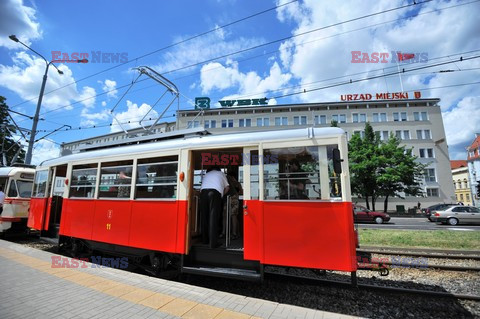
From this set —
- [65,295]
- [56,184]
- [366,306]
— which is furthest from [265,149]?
A: [56,184]

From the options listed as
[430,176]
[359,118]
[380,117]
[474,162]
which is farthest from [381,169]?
[474,162]

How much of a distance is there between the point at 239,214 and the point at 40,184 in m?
7.35

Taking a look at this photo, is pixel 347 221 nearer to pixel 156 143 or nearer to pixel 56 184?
pixel 156 143

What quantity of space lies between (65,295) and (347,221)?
4.44 m

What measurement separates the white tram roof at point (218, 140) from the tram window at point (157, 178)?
264mm

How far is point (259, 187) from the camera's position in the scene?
4.49 m

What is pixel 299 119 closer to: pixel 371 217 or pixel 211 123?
pixel 211 123

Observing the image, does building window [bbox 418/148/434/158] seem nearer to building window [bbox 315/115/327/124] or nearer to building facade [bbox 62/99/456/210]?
building facade [bbox 62/99/456/210]

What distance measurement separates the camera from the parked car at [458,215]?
17830mm

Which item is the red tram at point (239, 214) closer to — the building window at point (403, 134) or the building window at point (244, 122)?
the building window at point (244, 122)

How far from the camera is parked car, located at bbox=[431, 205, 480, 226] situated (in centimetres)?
1783

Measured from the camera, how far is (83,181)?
6.73 meters

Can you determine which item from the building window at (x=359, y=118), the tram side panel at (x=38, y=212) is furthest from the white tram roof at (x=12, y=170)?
the building window at (x=359, y=118)

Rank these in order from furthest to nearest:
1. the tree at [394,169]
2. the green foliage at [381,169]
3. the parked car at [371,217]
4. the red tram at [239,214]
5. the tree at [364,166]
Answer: the tree at [364,166] < the green foliage at [381,169] < the tree at [394,169] < the parked car at [371,217] < the red tram at [239,214]
